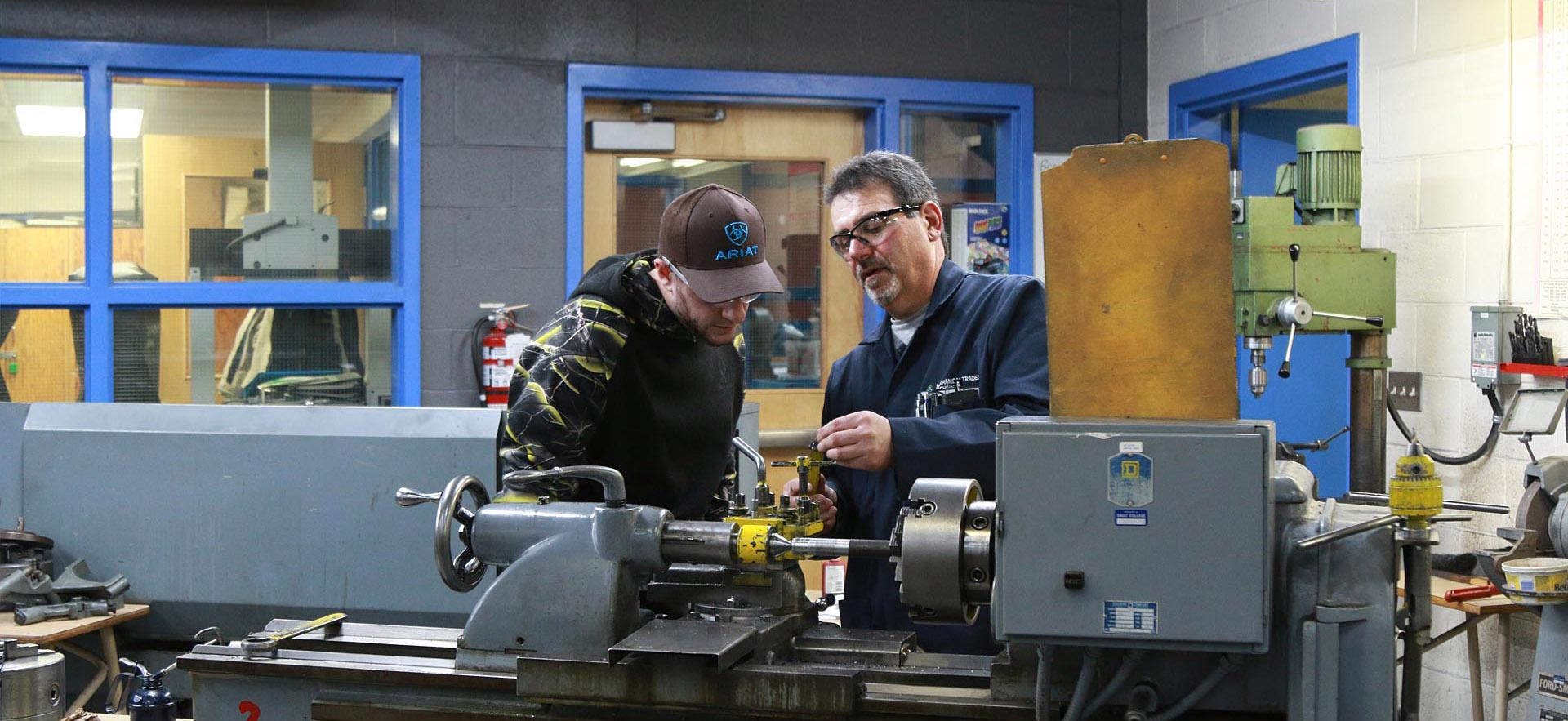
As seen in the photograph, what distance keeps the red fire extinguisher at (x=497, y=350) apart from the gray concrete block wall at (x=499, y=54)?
5cm

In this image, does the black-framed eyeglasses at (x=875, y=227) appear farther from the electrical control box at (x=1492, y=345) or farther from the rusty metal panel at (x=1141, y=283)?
the electrical control box at (x=1492, y=345)

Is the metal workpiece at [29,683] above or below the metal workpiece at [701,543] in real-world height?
below

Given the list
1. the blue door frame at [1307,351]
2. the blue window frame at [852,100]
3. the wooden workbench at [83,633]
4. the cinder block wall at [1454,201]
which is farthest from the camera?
the blue window frame at [852,100]

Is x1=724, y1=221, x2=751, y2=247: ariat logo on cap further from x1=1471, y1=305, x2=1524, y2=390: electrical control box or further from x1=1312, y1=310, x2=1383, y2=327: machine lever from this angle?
x1=1471, y1=305, x2=1524, y2=390: electrical control box

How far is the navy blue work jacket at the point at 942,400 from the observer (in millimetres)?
1997

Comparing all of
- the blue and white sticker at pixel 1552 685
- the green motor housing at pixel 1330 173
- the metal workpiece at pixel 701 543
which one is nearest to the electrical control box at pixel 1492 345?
the green motor housing at pixel 1330 173

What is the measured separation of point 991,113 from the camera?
4668 mm

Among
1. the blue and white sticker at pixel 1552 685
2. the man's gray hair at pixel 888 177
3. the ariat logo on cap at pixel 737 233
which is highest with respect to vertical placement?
the man's gray hair at pixel 888 177

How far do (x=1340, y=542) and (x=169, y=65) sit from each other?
12.0 ft

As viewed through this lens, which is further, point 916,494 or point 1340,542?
point 916,494

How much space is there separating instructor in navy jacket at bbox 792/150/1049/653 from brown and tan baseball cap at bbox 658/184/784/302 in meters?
0.26

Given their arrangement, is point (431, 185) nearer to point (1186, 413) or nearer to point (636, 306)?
point (636, 306)

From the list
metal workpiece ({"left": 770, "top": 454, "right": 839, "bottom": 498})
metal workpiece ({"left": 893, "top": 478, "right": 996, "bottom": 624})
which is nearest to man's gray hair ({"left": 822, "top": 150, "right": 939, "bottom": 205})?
metal workpiece ({"left": 770, "top": 454, "right": 839, "bottom": 498})

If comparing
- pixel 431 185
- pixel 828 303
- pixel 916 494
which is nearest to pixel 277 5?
pixel 431 185
